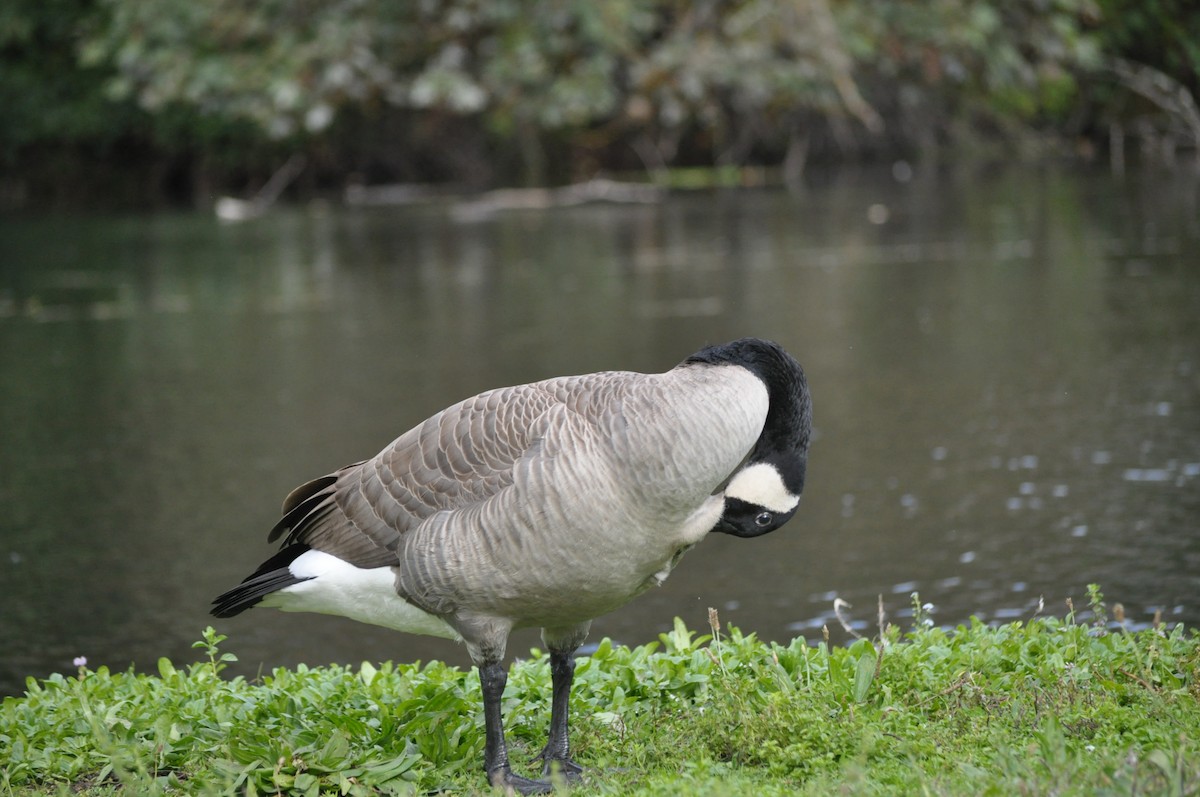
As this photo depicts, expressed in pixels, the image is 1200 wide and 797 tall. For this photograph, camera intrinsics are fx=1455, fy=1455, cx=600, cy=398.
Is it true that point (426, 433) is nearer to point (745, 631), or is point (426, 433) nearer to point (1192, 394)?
point (745, 631)

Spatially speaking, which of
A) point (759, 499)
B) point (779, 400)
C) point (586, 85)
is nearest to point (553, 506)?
point (759, 499)

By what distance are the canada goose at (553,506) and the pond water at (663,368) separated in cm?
187

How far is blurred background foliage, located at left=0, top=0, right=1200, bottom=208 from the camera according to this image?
29.0m

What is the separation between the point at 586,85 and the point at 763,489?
81.7ft

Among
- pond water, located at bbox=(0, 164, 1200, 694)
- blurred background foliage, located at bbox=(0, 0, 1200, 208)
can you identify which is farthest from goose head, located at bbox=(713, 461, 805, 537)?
blurred background foliage, located at bbox=(0, 0, 1200, 208)

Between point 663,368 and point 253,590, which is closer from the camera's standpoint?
point 253,590

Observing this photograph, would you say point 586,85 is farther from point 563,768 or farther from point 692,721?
point 563,768

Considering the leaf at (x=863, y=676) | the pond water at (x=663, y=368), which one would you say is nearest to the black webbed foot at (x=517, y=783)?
the leaf at (x=863, y=676)

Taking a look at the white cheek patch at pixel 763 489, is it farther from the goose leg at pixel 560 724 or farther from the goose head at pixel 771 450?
the goose leg at pixel 560 724

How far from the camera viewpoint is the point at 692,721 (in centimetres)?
504

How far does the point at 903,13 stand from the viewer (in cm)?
3106

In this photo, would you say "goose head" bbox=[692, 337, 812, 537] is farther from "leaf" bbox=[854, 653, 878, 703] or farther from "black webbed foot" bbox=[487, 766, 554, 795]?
"black webbed foot" bbox=[487, 766, 554, 795]

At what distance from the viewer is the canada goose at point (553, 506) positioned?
4480mm

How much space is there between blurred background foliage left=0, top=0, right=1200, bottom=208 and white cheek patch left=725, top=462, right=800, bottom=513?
24.4 metres
